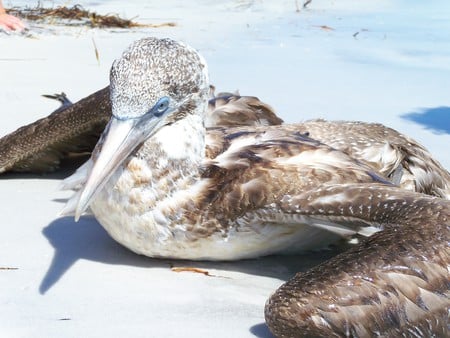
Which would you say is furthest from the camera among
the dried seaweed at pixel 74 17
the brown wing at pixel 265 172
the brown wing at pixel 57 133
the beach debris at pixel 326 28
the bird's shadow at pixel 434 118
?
the beach debris at pixel 326 28

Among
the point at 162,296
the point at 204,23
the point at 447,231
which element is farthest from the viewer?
the point at 204,23

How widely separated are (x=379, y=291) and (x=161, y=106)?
1.00m

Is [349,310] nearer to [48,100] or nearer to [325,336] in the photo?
[325,336]

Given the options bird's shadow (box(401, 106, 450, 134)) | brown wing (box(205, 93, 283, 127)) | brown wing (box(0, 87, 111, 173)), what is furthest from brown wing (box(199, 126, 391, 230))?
bird's shadow (box(401, 106, 450, 134))

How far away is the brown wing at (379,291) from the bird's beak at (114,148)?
673mm

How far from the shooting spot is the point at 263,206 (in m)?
3.54

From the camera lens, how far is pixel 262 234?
143 inches

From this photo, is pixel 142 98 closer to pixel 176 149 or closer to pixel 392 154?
pixel 176 149

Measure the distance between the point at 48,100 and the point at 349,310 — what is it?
12.3 ft

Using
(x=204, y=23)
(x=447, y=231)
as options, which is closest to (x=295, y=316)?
(x=447, y=231)

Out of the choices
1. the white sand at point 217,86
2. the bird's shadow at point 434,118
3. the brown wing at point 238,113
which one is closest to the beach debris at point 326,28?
the white sand at point 217,86

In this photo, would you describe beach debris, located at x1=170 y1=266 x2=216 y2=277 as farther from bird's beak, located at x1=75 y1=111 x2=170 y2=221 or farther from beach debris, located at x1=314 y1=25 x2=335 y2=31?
beach debris, located at x1=314 y1=25 x2=335 y2=31

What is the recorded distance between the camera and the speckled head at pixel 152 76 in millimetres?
3416

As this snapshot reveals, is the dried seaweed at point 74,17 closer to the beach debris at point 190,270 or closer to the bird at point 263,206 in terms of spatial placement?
the bird at point 263,206
